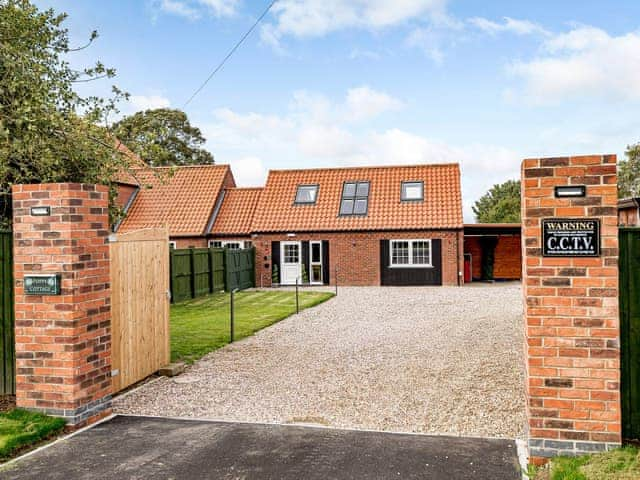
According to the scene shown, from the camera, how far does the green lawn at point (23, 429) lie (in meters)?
4.58

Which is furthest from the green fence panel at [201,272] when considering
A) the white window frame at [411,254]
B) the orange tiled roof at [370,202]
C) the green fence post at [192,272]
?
the white window frame at [411,254]

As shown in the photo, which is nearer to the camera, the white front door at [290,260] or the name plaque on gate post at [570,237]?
the name plaque on gate post at [570,237]

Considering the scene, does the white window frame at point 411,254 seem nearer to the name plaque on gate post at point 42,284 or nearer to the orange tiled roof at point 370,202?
the orange tiled roof at point 370,202

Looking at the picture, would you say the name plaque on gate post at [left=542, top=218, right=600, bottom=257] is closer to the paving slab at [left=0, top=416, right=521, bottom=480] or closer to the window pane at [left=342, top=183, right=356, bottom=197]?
the paving slab at [left=0, top=416, right=521, bottom=480]

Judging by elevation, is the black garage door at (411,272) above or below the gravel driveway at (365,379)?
above

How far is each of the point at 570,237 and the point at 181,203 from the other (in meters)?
23.1

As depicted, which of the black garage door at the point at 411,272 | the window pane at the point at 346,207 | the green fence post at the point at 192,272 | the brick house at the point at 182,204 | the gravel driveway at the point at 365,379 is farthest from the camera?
the brick house at the point at 182,204

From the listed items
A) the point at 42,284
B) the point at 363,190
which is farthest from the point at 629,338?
the point at 363,190

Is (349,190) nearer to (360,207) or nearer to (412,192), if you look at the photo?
(360,207)

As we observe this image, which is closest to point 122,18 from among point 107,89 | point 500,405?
point 107,89

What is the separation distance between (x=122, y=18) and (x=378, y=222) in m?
14.7

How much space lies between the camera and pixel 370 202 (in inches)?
944

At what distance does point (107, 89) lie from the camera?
7645mm

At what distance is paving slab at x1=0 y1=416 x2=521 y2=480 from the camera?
13.2ft
